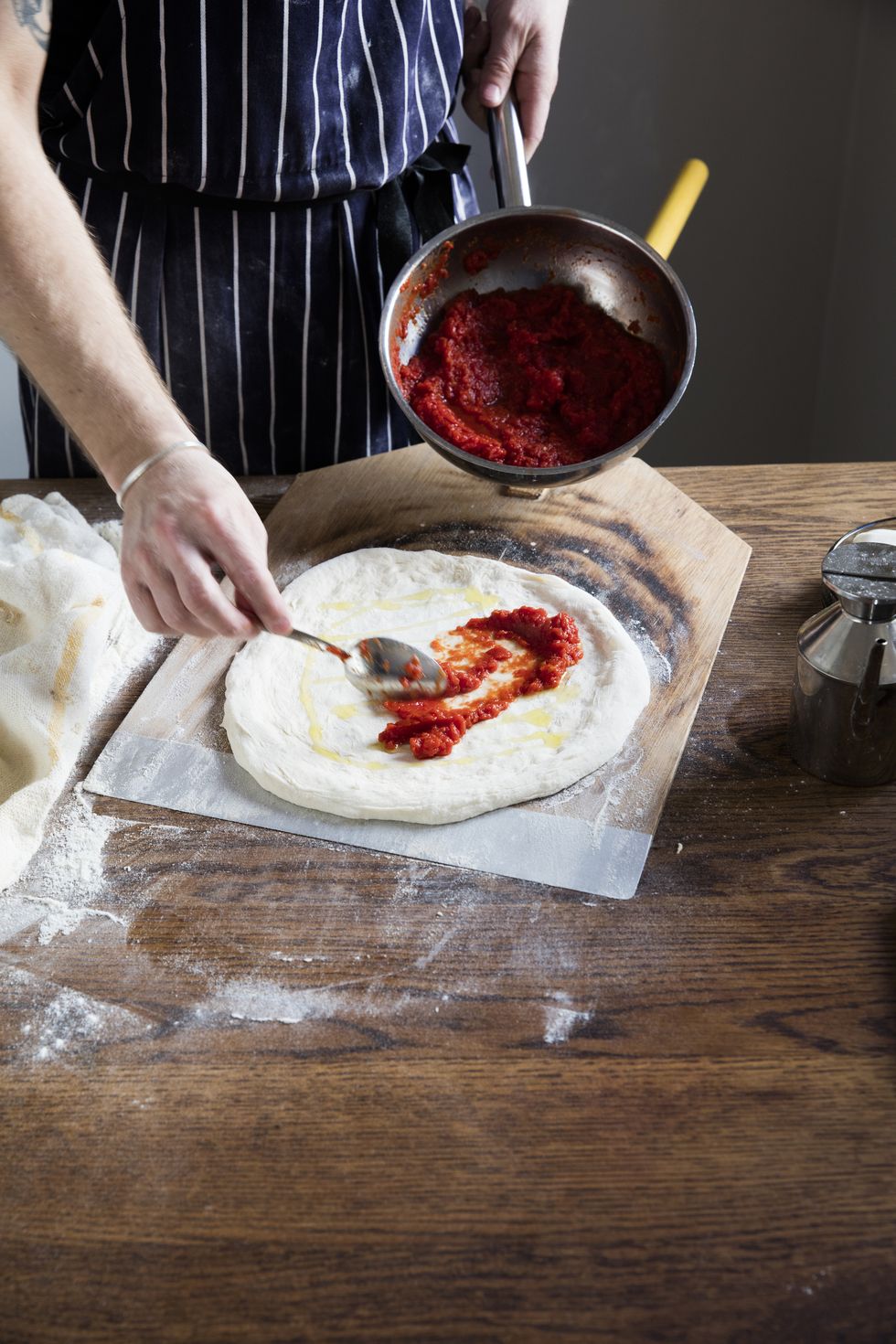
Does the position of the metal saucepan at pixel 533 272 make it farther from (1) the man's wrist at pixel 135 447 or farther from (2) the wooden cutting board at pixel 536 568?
(1) the man's wrist at pixel 135 447

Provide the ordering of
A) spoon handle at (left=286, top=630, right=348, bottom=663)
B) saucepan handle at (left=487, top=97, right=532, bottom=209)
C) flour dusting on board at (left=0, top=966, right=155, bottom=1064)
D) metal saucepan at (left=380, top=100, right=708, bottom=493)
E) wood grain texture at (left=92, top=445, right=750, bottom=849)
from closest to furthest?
flour dusting on board at (left=0, top=966, right=155, bottom=1064), spoon handle at (left=286, top=630, right=348, bottom=663), wood grain texture at (left=92, top=445, right=750, bottom=849), metal saucepan at (left=380, top=100, right=708, bottom=493), saucepan handle at (left=487, top=97, right=532, bottom=209)

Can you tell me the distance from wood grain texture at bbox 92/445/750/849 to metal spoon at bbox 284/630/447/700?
0.20m

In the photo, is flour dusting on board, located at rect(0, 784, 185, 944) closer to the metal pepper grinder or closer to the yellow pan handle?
the metal pepper grinder

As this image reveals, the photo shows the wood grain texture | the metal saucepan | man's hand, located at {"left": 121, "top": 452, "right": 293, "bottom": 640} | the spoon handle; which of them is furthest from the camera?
the metal saucepan

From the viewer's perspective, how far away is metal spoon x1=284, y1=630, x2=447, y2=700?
4.67ft

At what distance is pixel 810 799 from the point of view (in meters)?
1.28

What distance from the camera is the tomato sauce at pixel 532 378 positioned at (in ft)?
5.17

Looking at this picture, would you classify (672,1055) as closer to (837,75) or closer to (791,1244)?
(791,1244)

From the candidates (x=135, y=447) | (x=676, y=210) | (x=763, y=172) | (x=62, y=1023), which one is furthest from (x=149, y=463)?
(x=763, y=172)

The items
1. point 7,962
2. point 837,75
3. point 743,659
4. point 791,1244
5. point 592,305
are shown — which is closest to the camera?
point 791,1244

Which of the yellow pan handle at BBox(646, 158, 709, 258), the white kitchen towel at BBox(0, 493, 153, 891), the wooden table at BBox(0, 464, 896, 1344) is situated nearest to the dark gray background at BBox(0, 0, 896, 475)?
the yellow pan handle at BBox(646, 158, 709, 258)

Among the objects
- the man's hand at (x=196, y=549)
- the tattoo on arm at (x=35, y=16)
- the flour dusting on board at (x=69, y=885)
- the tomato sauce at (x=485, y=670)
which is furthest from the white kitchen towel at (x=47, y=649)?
the tattoo on arm at (x=35, y=16)

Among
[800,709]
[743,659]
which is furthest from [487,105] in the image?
[800,709]

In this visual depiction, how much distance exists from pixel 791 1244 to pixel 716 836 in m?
0.45
